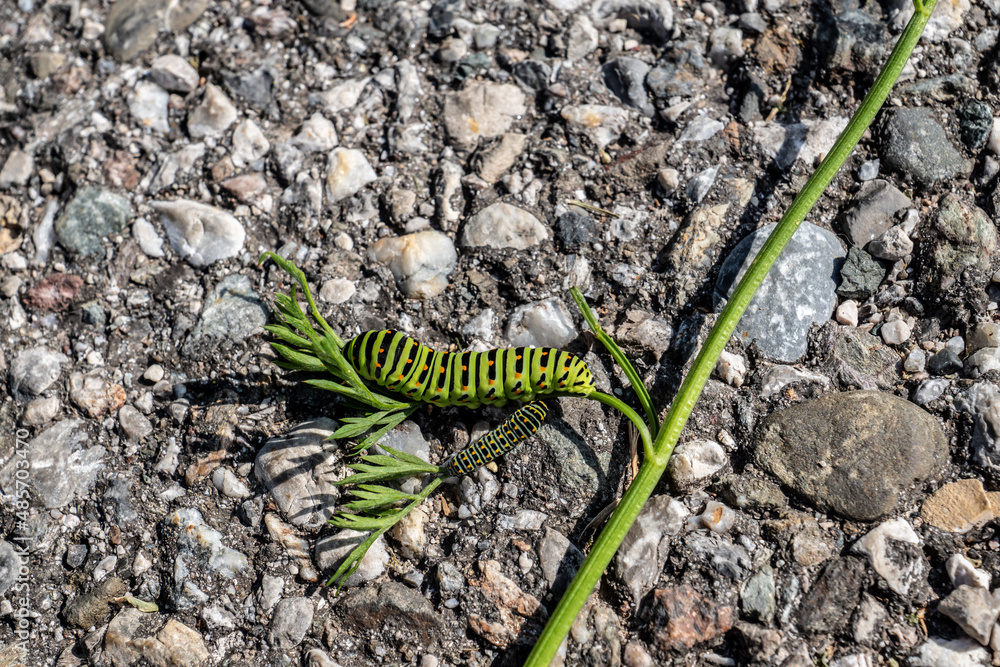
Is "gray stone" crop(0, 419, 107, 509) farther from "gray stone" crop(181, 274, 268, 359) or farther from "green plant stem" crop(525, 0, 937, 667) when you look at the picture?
"green plant stem" crop(525, 0, 937, 667)

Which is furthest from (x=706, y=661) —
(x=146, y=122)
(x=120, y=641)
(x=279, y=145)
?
(x=146, y=122)

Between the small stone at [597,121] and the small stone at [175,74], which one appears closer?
the small stone at [597,121]

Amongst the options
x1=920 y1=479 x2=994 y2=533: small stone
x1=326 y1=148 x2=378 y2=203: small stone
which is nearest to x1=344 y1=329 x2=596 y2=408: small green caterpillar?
x1=326 y1=148 x2=378 y2=203: small stone

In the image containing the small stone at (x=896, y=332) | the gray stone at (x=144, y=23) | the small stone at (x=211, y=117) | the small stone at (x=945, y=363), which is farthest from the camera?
the gray stone at (x=144, y=23)

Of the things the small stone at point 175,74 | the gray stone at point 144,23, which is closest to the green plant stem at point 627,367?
the small stone at point 175,74

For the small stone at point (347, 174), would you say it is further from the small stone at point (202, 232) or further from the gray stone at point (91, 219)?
the gray stone at point (91, 219)

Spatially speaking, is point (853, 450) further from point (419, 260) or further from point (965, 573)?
point (419, 260)
